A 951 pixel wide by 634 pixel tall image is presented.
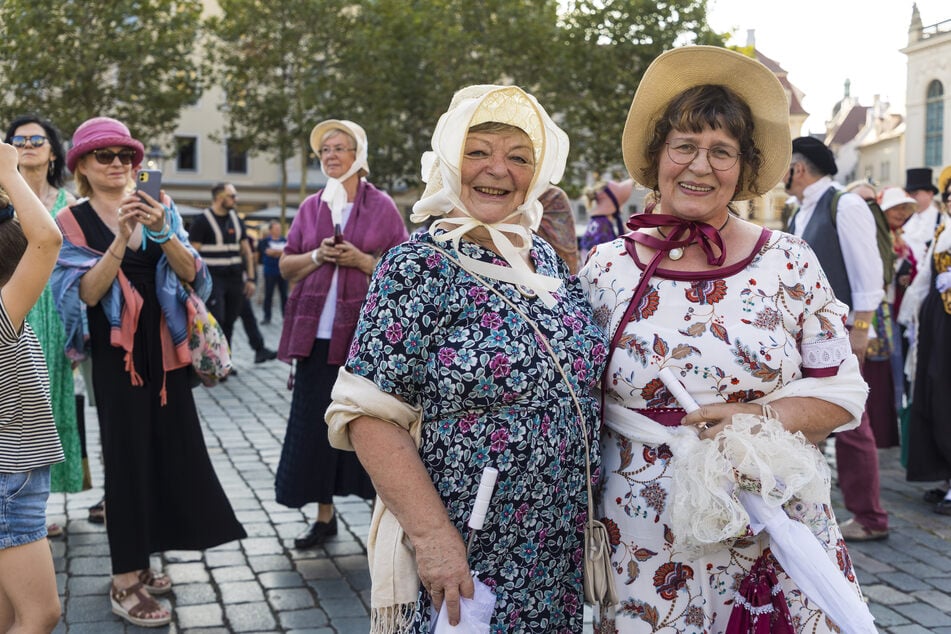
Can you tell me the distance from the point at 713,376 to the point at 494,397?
57 centimetres

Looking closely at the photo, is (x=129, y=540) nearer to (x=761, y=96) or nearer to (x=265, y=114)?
(x=761, y=96)

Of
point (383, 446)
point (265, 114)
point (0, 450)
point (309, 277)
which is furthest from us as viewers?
point (265, 114)

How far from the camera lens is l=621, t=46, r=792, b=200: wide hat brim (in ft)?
9.10

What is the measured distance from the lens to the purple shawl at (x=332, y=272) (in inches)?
216

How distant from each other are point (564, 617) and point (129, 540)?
8.37 ft

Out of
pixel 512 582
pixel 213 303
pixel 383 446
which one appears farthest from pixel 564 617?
pixel 213 303

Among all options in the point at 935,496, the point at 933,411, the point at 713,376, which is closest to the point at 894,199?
the point at 933,411

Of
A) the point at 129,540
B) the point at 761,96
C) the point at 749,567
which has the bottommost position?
the point at 129,540

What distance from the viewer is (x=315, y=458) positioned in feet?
18.1

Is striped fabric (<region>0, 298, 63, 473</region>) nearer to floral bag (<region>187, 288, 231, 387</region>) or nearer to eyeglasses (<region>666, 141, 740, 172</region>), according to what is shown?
floral bag (<region>187, 288, 231, 387</region>)

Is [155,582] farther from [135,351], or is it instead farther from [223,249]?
[223,249]

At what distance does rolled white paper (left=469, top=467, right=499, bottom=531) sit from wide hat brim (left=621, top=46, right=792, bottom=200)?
1.02 metres

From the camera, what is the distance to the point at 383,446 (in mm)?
2500

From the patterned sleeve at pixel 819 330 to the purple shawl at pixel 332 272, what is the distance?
299 centimetres
